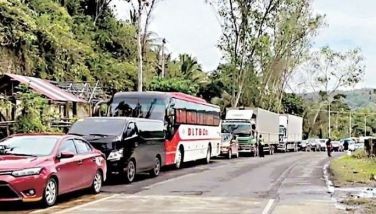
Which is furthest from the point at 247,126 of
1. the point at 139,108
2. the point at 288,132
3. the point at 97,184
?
the point at 97,184

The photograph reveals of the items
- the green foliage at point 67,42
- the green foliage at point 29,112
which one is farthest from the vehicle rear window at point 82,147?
the green foliage at point 67,42

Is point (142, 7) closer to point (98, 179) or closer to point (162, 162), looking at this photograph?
point (162, 162)

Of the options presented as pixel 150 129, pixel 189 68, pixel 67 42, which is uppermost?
pixel 189 68

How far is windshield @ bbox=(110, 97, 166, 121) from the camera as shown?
2558 centimetres

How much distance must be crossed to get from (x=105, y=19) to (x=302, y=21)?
61.4 feet

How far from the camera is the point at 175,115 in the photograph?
27062mm

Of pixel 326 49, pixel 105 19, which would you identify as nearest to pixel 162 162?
pixel 105 19

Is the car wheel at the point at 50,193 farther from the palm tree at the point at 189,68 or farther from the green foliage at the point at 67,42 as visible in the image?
the palm tree at the point at 189,68

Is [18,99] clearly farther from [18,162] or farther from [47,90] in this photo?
[18,162]

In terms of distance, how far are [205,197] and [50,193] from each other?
159 inches

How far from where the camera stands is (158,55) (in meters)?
58.0

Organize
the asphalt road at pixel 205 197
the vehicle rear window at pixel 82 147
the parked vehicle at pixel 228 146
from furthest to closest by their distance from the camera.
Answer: the parked vehicle at pixel 228 146 → the vehicle rear window at pixel 82 147 → the asphalt road at pixel 205 197

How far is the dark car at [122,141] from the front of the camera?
19.7 meters

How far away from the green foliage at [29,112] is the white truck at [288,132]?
119 ft
